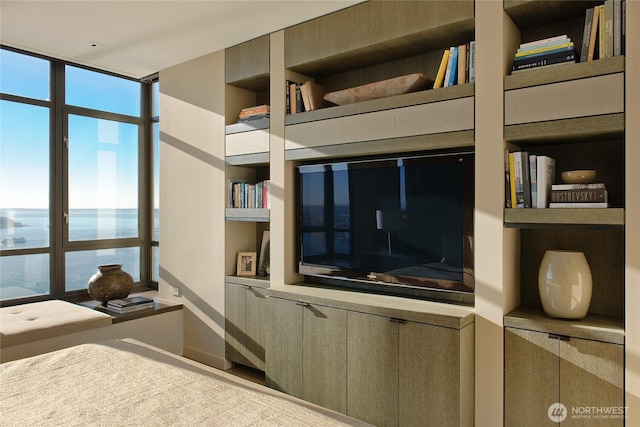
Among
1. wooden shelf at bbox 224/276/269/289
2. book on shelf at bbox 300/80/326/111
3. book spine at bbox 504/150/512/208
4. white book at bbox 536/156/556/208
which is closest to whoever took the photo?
white book at bbox 536/156/556/208

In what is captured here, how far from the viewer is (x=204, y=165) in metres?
3.82

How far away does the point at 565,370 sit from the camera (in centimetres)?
214

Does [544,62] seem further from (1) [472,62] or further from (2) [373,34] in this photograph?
(2) [373,34]

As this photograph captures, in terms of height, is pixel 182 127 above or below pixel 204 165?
above

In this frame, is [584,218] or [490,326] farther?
[490,326]

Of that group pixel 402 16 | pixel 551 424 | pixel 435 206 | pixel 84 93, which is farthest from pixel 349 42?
pixel 84 93

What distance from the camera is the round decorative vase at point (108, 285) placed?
370 cm

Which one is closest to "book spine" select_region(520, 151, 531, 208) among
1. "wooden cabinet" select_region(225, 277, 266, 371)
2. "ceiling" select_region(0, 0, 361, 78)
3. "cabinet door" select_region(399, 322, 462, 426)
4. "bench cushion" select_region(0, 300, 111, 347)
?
"cabinet door" select_region(399, 322, 462, 426)

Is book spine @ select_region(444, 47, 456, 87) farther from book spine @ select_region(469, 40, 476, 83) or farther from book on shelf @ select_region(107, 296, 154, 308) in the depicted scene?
book on shelf @ select_region(107, 296, 154, 308)

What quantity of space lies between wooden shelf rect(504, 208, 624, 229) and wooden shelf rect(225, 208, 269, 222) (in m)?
1.78

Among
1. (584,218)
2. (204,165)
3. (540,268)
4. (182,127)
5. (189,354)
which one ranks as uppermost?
(182,127)

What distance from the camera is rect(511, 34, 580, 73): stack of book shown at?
220 cm

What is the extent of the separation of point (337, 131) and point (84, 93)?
2741 millimetres

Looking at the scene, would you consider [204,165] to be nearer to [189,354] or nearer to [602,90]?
[189,354]
